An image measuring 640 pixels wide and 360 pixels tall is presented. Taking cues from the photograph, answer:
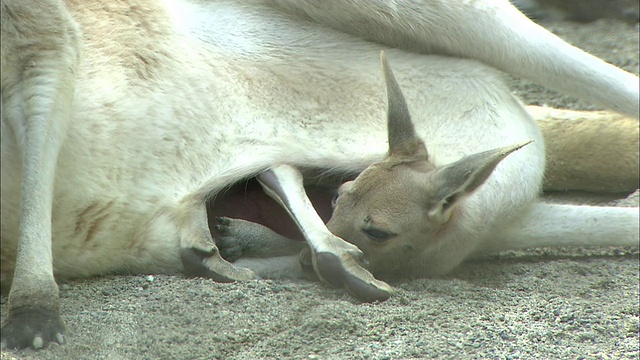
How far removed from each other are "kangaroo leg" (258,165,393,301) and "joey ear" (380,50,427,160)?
1.13 ft

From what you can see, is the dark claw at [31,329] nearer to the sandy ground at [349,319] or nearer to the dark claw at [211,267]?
the sandy ground at [349,319]

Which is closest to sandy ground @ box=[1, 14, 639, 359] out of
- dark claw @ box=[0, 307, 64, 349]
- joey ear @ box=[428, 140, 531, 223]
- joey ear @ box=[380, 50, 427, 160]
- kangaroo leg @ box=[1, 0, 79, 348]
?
dark claw @ box=[0, 307, 64, 349]

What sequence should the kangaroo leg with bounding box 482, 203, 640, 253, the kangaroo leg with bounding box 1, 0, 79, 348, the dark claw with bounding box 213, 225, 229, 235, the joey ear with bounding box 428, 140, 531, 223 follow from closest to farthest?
the kangaroo leg with bounding box 1, 0, 79, 348 → the joey ear with bounding box 428, 140, 531, 223 → the dark claw with bounding box 213, 225, 229, 235 → the kangaroo leg with bounding box 482, 203, 640, 253

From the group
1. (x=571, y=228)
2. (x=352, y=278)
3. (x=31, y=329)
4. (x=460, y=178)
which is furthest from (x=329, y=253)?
(x=571, y=228)

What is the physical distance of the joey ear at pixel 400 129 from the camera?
3143mm

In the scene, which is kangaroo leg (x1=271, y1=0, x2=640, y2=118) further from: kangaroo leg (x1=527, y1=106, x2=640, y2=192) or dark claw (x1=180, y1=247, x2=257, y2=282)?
dark claw (x1=180, y1=247, x2=257, y2=282)

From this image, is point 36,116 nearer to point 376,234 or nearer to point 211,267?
point 211,267

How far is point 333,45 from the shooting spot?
3.70 metres

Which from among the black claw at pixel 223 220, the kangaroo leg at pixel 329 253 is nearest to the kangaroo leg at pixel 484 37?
the kangaroo leg at pixel 329 253

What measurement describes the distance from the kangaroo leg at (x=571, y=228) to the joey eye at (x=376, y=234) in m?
0.56

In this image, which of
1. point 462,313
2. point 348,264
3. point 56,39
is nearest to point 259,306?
point 348,264

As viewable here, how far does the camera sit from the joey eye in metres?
3.14

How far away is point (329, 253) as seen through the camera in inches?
120

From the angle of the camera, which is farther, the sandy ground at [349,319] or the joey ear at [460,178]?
the joey ear at [460,178]
